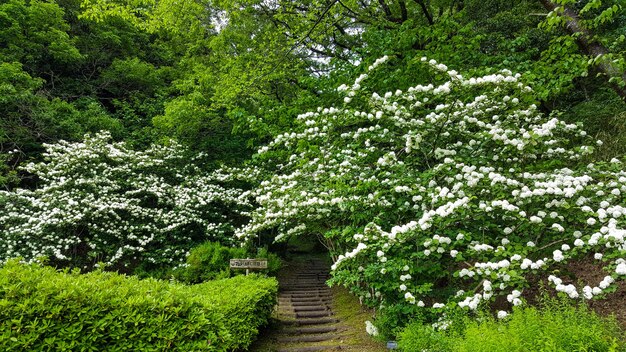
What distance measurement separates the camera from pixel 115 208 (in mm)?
10828

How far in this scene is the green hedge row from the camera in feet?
9.77

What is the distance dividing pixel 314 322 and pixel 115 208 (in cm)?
673

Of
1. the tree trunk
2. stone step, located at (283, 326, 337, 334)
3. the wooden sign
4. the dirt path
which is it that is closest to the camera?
the tree trunk

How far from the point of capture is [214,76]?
511 inches

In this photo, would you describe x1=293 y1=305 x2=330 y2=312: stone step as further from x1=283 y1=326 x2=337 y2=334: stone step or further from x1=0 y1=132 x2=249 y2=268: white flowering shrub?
x1=0 y1=132 x2=249 y2=268: white flowering shrub

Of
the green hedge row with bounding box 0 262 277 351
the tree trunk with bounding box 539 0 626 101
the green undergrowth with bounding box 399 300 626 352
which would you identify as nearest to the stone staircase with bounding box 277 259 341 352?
the green hedge row with bounding box 0 262 277 351

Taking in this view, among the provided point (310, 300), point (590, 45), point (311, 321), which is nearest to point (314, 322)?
point (311, 321)

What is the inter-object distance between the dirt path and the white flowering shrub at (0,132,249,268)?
305cm

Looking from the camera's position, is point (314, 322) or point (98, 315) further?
point (314, 322)

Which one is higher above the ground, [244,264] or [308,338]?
[244,264]

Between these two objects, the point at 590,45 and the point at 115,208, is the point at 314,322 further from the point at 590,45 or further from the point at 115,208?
the point at 590,45

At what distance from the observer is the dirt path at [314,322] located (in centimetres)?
650

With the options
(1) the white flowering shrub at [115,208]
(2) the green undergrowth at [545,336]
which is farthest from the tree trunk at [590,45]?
(1) the white flowering shrub at [115,208]

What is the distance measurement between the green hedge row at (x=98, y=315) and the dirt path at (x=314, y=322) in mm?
3040
